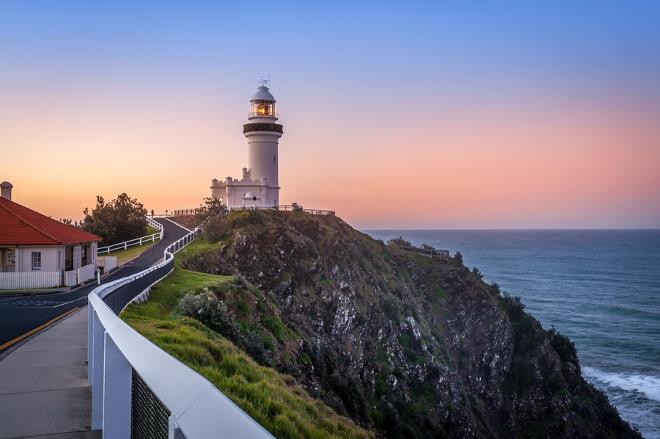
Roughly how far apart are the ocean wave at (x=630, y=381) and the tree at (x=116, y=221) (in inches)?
1864

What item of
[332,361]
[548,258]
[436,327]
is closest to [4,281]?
[332,361]

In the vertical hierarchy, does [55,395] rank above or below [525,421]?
above

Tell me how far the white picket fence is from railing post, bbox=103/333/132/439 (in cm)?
2831

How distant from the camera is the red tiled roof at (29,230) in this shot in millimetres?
30797

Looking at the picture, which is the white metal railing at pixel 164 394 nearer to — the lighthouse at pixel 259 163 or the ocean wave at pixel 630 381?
the ocean wave at pixel 630 381

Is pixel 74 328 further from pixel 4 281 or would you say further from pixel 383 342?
pixel 383 342

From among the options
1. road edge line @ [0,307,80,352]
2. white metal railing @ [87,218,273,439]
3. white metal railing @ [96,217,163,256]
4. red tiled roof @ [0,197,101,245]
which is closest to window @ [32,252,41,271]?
red tiled roof @ [0,197,101,245]

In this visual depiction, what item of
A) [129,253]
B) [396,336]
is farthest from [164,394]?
[129,253]

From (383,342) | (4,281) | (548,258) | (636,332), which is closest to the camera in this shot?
(4,281)

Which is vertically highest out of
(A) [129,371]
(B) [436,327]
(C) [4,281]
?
(A) [129,371]

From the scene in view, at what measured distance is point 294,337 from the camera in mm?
27047

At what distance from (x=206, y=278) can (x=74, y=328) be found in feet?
51.7

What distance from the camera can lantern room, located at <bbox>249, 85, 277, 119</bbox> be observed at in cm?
7069

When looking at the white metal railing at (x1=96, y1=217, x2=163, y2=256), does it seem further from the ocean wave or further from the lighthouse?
the ocean wave
